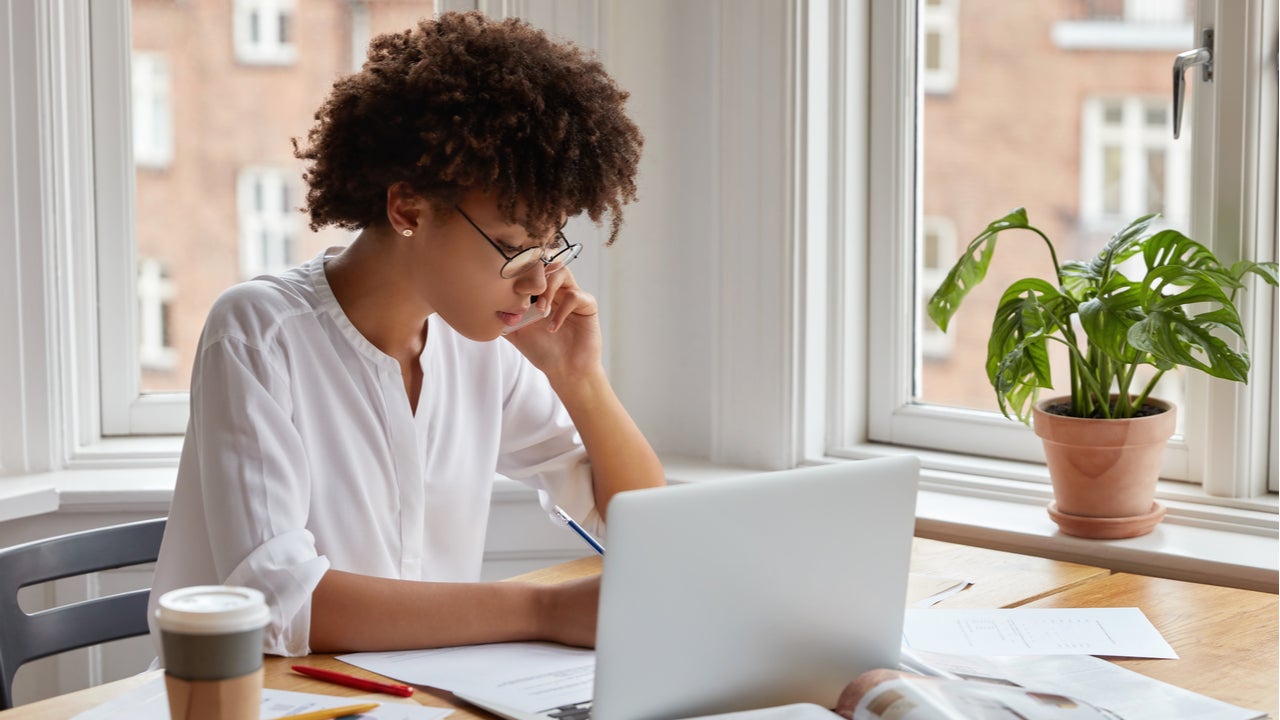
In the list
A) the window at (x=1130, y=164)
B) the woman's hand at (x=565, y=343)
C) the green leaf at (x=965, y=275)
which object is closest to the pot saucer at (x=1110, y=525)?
the green leaf at (x=965, y=275)

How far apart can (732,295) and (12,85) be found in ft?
4.34

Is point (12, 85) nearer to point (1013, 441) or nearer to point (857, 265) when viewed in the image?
point (857, 265)

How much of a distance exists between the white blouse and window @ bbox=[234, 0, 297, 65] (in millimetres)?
1042

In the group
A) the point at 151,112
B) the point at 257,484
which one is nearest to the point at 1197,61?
the point at 257,484

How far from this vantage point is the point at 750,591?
103 centimetres

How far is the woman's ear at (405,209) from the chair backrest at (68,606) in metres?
0.52

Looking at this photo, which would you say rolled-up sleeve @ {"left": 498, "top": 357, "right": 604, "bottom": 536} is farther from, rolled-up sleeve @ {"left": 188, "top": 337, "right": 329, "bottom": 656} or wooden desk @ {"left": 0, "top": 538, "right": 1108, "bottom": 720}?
rolled-up sleeve @ {"left": 188, "top": 337, "right": 329, "bottom": 656}

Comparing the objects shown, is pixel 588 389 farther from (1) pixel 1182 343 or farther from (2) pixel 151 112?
(2) pixel 151 112

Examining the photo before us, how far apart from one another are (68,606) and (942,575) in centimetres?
112

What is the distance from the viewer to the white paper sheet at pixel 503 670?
1.17 m

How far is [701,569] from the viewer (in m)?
1.00

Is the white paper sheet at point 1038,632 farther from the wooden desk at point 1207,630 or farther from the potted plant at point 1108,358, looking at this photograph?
the potted plant at point 1108,358

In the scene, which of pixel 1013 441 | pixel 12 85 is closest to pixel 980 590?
pixel 1013 441

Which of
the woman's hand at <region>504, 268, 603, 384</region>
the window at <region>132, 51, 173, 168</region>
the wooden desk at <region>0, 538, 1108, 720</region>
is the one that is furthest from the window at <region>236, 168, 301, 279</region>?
the wooden desk at <region>0, 538, 1108, 720</region>
